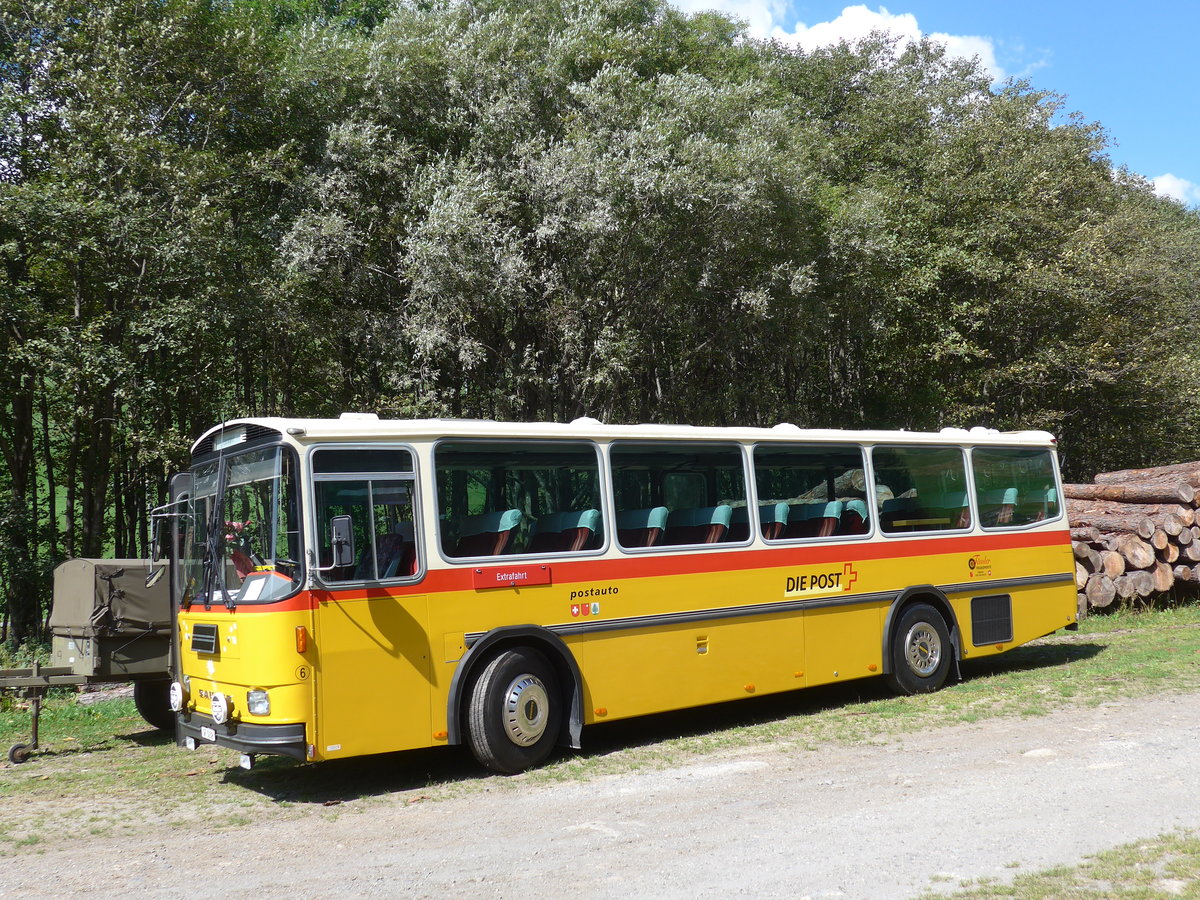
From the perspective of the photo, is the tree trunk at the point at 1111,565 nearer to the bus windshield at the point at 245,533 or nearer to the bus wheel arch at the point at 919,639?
the bus wheel arch at the point at 919,639

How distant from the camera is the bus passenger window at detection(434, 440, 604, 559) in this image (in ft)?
26.8

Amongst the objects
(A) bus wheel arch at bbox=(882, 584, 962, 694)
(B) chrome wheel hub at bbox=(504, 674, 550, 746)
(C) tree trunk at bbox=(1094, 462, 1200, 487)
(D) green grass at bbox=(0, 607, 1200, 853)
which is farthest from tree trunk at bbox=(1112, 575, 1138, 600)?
(B) chrome wheel hub at bbox=(504, 674, 550, 746)

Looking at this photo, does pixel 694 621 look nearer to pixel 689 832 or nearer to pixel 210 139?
pixel 689 832

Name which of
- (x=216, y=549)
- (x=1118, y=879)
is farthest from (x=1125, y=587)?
(x=216, y=549)

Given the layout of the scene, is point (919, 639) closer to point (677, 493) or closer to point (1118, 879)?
point (677, 493)

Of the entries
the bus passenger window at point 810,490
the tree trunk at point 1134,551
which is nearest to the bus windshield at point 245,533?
the bus passenger window at point 810,490

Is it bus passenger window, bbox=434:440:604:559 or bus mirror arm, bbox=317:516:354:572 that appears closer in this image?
bus mirror arm, bbox=317:516:354:572

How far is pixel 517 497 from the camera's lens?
28.1 ft

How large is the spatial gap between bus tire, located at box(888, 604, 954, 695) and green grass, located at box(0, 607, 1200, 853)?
0.21 meters

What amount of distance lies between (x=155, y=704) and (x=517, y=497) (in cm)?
468

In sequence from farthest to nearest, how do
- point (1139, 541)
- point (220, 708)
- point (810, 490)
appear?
point (1139, 541), point (810, 490), point (220, 708)

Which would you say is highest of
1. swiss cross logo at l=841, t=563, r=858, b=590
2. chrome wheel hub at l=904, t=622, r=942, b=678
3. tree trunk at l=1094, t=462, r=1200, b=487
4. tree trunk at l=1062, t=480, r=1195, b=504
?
tree trunk at l=1094, t=462, r=1200, b=487

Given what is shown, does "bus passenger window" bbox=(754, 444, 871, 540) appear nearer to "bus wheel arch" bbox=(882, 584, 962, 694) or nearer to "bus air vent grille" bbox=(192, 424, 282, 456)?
"bus wheel arch" bbox=(882, 584, 962, 694)

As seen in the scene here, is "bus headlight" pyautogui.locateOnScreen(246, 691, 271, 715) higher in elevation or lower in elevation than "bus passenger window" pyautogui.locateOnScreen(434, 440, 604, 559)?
lower
